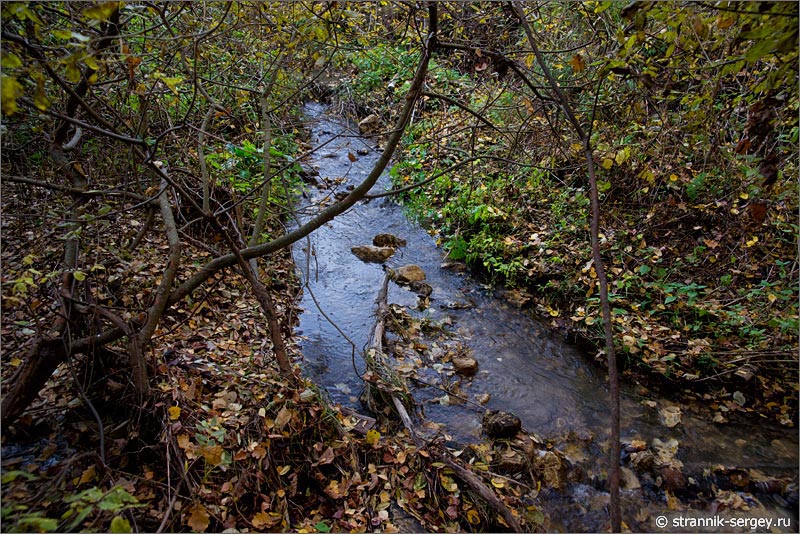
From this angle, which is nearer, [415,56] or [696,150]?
[696,150]

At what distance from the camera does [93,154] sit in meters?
4.48

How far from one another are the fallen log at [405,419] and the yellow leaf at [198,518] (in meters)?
1.54

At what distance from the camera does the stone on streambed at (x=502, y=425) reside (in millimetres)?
3717

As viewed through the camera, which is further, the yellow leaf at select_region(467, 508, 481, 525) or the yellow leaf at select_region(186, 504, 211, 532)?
the yellow leaf at select_region(467, 508, 481, 525)

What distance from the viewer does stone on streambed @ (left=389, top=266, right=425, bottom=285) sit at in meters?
6.25

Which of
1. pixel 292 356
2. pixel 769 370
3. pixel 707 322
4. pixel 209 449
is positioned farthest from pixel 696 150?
pixel 209 449

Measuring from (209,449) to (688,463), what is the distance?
372cm

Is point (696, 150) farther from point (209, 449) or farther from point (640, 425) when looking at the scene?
point (209, 449)

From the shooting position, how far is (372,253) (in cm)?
688

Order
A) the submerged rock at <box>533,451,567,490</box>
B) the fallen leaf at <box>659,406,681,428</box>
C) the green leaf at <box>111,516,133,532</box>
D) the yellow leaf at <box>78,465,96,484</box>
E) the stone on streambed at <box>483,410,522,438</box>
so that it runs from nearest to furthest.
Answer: the green leaf at <box>111,516,133,532</box>, the yellow leaf at <box>78,465,96,484</box>, the submerged rock at <box>533,451,567,490</box>, the stone on streambed at <box>483,410,522,438</box>, the fallen leaf at <box>659,406,681,428</box>

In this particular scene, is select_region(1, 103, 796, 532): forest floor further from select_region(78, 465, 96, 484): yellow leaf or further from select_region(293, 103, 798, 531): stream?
select_region(293, 103, 798, 531): stream

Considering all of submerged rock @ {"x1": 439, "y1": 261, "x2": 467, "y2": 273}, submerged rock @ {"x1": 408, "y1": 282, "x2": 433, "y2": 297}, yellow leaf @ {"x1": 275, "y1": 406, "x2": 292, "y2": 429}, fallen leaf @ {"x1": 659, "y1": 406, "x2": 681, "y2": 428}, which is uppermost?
submerged rock @ {"x1": 439, "y1": 261, "x2": 467, "y2": 273}

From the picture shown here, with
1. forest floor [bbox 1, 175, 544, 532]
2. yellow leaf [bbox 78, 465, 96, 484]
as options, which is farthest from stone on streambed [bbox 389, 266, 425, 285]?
yellow leaf [bbox 78, 465, 96, 484]

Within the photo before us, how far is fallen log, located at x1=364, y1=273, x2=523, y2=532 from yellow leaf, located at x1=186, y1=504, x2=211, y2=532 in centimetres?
154
